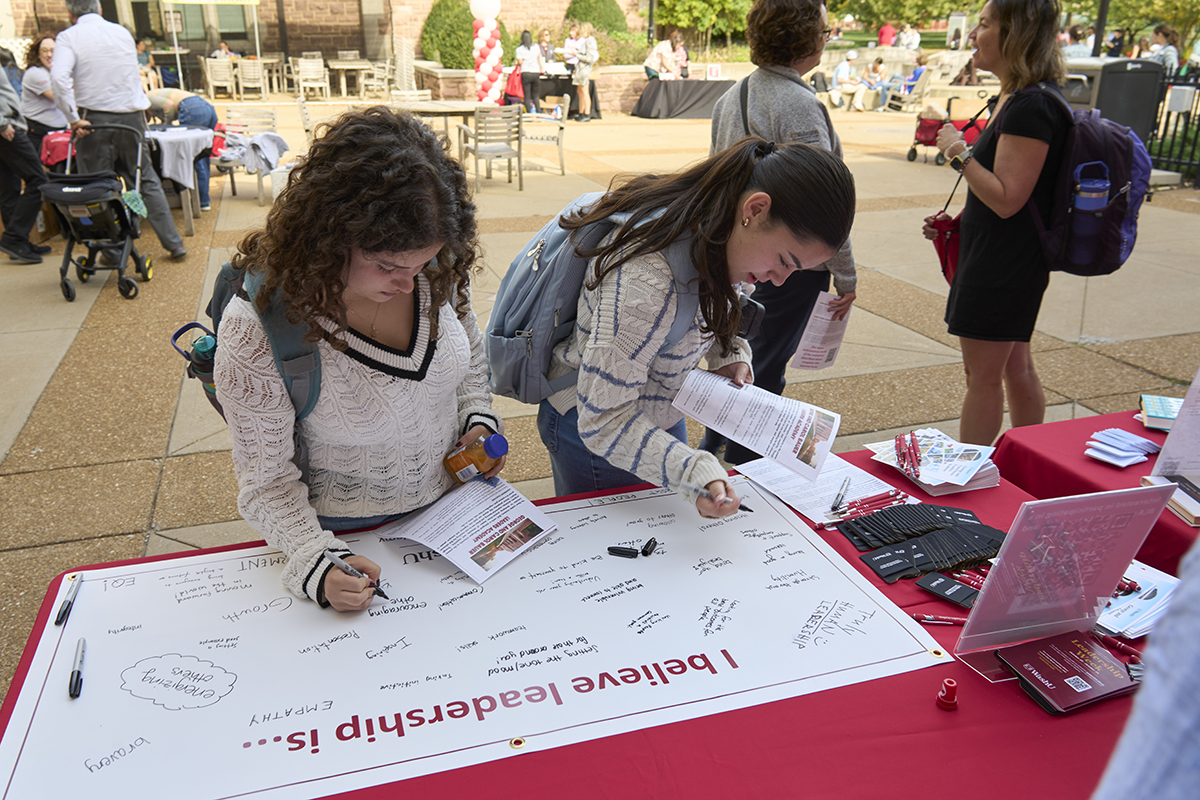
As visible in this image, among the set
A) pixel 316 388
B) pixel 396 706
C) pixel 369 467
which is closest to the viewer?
pixel 396 706

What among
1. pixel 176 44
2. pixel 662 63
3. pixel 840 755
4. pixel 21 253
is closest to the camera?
pixel 840 755

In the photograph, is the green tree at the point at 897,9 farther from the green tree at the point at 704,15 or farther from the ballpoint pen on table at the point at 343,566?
the ballpoint pen on table at the point at 343,566

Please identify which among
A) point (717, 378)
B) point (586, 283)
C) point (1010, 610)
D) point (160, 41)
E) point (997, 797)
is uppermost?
point (160, 41)

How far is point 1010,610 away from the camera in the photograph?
139 cm

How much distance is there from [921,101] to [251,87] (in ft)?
53.4

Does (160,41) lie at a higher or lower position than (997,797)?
higher

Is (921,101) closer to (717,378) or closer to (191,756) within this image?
(717,378)

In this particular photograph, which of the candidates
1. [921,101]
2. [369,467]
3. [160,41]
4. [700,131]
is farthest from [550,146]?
[160,41]

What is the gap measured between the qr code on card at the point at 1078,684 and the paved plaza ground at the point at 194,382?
2.26 m

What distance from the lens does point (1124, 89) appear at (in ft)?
33.1

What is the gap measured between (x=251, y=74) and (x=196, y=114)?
1247 centimetres

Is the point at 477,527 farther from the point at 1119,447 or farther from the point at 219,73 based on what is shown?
the point at 219,73

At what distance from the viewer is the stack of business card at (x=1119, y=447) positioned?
2.11 meters

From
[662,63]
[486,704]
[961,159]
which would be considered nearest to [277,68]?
[662,63]
